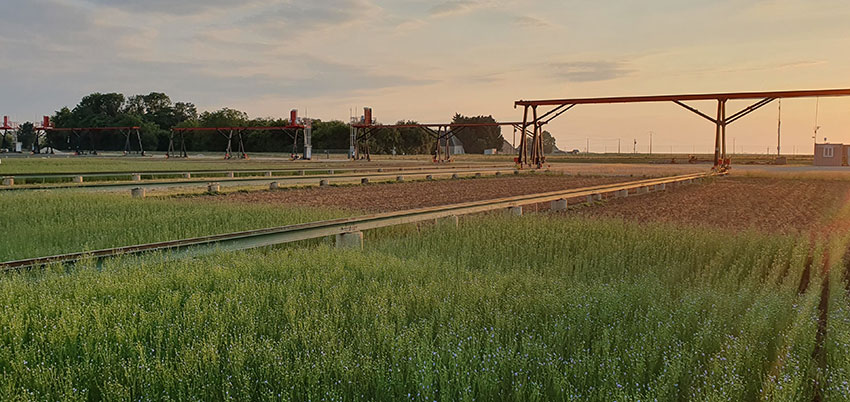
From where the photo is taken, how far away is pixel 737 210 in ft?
50.7

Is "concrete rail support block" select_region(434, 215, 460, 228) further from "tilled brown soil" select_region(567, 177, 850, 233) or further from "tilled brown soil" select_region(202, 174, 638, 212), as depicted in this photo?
"tilled brown soil" select_region(567, 177, 850, 233)

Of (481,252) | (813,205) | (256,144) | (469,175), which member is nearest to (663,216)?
(813,205)

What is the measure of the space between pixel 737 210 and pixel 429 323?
A: 547 inches

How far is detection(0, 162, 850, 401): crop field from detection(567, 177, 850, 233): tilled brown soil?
12.8 ft

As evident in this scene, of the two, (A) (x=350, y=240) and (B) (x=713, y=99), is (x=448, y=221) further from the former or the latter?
(B) (x=713, y=99)

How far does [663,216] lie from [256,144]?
74.0 meters

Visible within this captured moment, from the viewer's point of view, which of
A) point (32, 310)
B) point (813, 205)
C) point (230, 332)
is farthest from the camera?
point (813, 205)

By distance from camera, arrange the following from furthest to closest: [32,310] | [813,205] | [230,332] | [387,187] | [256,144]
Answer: [256,144], [387,187], [813,205], [32,310], [230,332]

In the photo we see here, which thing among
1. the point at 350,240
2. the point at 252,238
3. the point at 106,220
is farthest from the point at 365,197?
the point at 252,238

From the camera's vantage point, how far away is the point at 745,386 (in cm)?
356

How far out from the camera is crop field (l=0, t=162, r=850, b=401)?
3328 mm

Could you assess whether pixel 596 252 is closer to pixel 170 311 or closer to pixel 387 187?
pixel 170 311

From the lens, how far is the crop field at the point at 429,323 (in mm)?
3328

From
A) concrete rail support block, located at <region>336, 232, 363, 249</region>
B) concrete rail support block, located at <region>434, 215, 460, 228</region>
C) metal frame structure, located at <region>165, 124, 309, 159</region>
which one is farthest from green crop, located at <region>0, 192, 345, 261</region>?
metal frame structure, located at <region>165, 124, 309, 159</region>
